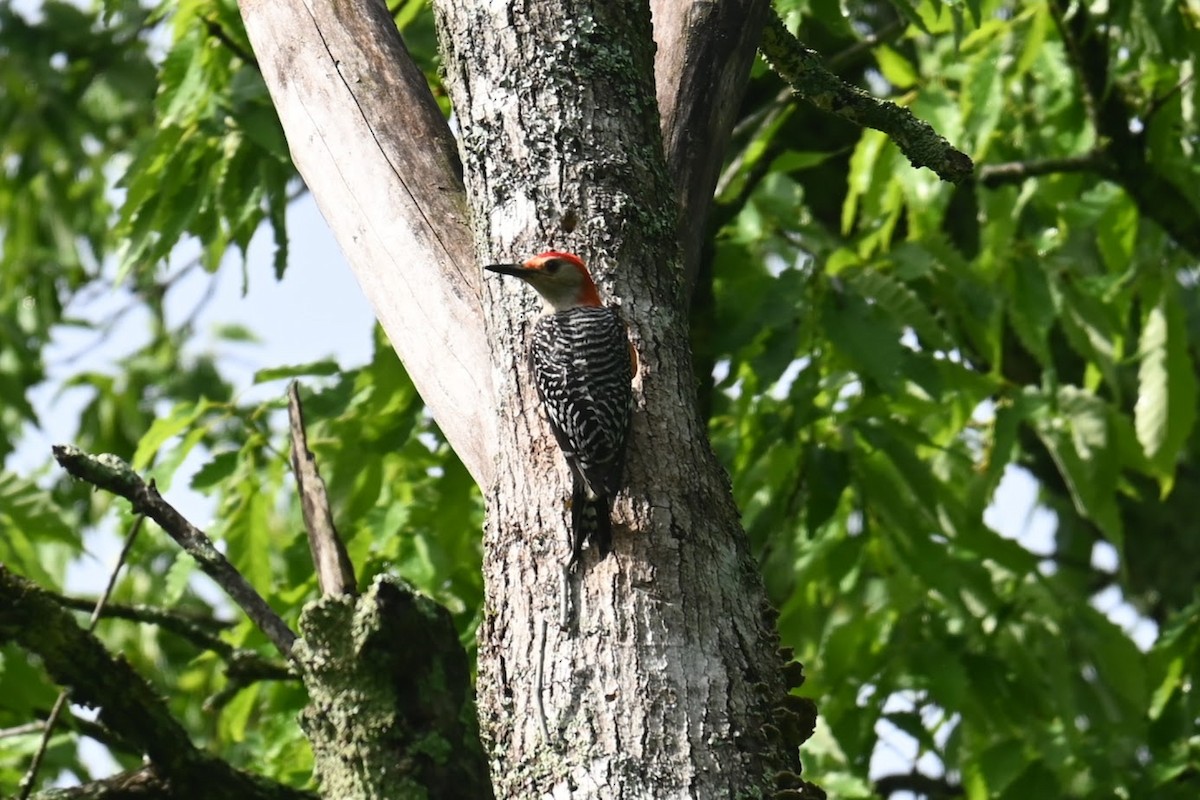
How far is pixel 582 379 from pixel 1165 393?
3109 millimetres

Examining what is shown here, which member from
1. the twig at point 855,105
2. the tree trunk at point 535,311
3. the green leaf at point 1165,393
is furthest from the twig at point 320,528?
the green leaf at point 1165,393

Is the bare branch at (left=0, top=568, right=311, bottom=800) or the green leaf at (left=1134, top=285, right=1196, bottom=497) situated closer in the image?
the bare branch at (left=0, top=568, right=311, bottom=800)

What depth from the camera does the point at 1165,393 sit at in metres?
5.93

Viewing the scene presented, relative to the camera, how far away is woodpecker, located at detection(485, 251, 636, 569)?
321 cm

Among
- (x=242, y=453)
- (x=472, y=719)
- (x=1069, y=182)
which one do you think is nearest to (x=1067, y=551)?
(x=1069, y=182)

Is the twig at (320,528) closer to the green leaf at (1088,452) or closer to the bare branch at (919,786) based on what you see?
the green leaf at (1088,452)

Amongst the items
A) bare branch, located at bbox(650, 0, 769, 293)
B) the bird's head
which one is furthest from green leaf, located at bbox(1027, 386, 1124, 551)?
the bird's head

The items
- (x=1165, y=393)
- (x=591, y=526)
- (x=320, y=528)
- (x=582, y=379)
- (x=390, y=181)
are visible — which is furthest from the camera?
(x=1165, y=393)

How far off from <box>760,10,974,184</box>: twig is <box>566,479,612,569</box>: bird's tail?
1.55 m

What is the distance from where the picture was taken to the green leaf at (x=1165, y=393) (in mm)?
5895

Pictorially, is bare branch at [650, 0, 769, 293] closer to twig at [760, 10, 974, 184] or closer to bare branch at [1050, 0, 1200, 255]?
twig at [760, 10, 974, 184]

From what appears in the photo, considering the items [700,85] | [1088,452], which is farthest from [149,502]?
[1088,452]

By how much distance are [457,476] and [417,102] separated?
157 cm

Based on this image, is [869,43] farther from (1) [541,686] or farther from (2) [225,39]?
(1) [541,686]
